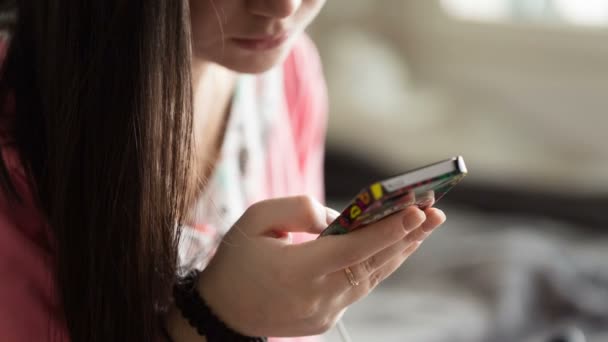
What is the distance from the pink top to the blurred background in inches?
15.7

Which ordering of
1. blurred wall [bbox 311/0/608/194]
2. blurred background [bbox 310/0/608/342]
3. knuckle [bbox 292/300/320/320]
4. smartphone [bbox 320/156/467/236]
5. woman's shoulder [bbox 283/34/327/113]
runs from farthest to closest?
blurred wall [bbox 311/0/608/194] → blurred background [bbox 310/0/608/342] → woman's shoulder [bbox 283/34/327/113] → knuckle [bbox 292/300/320/320] → smartphone [bbox 320/156/467/236]

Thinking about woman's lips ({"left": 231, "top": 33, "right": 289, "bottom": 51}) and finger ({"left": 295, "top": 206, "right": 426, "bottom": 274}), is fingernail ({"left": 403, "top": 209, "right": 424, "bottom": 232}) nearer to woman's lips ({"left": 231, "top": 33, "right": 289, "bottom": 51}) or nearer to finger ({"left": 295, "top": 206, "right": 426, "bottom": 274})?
finger ({"left": 295, "top": 206, "right": 426, "bottom": 274})

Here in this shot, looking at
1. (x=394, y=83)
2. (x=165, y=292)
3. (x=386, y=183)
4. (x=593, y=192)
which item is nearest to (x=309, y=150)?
(x=165, y=292)

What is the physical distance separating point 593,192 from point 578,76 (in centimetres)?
41

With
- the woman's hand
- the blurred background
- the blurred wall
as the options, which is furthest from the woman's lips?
the blurred wall

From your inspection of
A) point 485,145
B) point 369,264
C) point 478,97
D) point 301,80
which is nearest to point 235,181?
point 301,80

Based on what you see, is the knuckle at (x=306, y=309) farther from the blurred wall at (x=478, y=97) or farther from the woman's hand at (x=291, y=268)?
the blurred wall at (x=478, y=97)

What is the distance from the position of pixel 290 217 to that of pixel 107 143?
0.14m

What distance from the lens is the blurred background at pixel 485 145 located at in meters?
1.35

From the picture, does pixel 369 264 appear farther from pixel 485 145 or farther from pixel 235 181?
pixel 485 145

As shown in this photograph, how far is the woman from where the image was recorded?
21.6 inches

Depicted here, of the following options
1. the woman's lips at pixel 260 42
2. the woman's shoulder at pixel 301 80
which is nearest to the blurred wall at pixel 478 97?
the woman's shoulder at pixel 301 80

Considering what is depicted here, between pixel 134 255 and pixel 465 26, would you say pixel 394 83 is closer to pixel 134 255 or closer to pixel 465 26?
pixel 465 26

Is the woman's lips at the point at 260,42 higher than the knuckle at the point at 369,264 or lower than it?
higher
